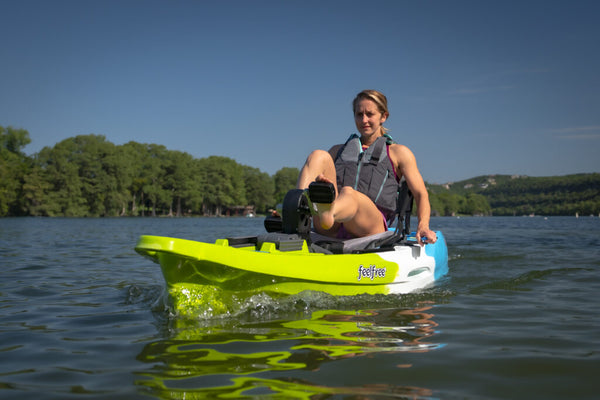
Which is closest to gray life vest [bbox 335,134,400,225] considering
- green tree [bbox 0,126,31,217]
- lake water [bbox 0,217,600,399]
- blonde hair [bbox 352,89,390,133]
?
blonde hair [bbox 352,89,390,133]

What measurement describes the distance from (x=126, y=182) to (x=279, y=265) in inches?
2604

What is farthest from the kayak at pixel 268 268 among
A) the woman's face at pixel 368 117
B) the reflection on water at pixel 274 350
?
the woman's face at pixel 368 117

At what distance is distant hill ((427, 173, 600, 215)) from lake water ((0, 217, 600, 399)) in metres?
121

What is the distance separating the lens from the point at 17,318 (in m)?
3.82

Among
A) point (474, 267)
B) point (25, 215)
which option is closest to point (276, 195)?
point (25, 215)

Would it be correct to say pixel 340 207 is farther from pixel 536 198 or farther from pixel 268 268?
pixel 536 198

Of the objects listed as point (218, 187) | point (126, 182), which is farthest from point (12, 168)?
point (218, 187)

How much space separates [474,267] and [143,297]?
5504 mm

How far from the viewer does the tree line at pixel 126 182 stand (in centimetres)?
5769

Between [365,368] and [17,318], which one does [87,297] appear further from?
[365,368]

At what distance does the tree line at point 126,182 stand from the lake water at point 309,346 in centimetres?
5955

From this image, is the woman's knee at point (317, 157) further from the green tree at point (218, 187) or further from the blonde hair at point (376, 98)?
the green tree at point (218, 187)

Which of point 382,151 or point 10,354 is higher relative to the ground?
point 382,151

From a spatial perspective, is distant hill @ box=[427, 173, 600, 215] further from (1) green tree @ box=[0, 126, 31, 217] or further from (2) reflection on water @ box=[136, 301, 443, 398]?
(2) reflection on water @ box=[136, 301, 443, 398]
